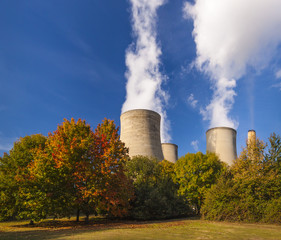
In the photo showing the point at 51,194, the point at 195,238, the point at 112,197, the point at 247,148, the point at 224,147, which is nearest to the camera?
the point at 195,238

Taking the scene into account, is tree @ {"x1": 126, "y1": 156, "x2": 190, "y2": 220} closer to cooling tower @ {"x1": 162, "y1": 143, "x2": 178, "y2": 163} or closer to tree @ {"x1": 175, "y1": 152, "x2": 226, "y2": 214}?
tree @ {"x1": 175, "y1": 152, "x2": 226, "y2": 214}

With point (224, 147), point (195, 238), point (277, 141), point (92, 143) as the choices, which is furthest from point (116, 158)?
point (224, 147)

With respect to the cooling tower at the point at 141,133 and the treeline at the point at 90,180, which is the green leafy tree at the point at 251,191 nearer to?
the treeline at the point at 90,180

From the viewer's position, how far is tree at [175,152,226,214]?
2761 cm

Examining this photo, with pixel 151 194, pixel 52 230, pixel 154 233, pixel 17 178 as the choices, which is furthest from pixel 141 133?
pixel 154 233

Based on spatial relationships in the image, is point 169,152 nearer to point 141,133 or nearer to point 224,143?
point 224,143

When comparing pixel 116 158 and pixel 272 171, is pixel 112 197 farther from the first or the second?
pixel 272 171

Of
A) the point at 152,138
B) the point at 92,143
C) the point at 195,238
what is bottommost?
the point at 195,238

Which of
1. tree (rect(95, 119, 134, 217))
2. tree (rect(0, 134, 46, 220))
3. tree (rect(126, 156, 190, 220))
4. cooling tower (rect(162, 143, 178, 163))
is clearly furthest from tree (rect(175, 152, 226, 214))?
tree (rect(0, 134, 46, 220))

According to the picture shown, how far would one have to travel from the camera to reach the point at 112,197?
16188 millimetres

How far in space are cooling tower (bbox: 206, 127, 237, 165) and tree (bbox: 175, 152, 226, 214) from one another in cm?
516

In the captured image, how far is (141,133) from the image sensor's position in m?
29.2

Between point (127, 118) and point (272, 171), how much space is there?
1787 centimetres

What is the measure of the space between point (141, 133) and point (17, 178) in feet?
52.4
